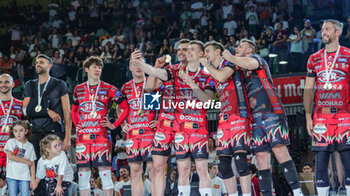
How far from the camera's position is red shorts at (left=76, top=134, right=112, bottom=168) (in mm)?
8828

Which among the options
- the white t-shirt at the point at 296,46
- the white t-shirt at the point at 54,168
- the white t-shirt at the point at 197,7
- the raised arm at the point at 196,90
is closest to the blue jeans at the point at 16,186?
the white t-shirt at the point at 54,168

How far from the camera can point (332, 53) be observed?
25.3 feet

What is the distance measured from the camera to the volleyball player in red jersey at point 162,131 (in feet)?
27.1

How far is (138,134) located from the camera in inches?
348

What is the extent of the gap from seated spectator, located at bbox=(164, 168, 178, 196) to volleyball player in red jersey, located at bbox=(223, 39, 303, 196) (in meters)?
4.01

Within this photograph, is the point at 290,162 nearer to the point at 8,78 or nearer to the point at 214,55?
the point at 214,55

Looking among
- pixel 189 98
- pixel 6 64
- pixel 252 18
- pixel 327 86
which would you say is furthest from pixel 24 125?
pixel 252 18

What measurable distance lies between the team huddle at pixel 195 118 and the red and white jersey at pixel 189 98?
0.02 m

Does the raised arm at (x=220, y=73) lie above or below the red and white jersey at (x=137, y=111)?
above

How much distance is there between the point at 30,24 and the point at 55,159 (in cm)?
1432

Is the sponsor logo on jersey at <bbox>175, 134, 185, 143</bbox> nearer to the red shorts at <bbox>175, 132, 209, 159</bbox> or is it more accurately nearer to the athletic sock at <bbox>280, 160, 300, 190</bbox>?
the red shorts at <bbox>175, 132, 209, 159</bbox>

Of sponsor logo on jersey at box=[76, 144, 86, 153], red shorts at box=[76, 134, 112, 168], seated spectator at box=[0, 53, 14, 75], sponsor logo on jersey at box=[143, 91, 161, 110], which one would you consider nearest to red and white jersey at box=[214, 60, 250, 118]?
sponsor logo on jersey at box=[143, 91, 161, 110]

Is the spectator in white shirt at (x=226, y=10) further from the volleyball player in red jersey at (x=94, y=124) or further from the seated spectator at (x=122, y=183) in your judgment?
the volleyball player in red jersey at (x=94, y=124)

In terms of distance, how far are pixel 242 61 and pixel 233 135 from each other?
1047mm
